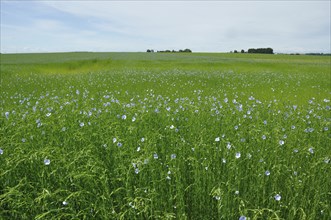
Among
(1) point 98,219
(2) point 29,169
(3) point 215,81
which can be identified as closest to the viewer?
(1) point 98,219

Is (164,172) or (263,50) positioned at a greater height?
(263,50)

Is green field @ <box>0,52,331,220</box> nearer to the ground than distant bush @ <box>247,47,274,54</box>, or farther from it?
nearer to the ground

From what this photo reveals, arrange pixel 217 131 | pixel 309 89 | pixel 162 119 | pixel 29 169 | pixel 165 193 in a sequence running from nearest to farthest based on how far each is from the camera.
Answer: pixel 165 193
pixel 29 169
pixel 217 131
pixel 162 119
pixel 309 89

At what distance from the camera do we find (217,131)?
447cm

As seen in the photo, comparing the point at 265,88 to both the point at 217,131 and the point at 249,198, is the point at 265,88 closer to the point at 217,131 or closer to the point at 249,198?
the point at 217,131

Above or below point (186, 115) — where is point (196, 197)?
below

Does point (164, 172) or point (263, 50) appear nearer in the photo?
point (164, 172)

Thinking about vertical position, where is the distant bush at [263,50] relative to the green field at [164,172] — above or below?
above

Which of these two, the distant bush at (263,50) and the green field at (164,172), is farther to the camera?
the distant bush at (263,50)

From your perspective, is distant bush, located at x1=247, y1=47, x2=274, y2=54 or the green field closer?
the green field

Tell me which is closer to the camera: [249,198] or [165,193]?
[249,198]

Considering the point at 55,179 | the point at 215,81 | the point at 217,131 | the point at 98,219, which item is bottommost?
the point at 98,219

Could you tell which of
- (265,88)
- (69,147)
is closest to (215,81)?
(265,88)

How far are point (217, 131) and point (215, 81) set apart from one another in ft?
34.5
